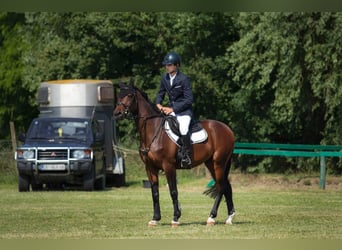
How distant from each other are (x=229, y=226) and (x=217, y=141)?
1607 mm

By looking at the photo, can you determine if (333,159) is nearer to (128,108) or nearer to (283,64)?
(283,64)

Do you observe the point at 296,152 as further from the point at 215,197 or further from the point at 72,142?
the point at 215,197

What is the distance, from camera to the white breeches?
456 inches

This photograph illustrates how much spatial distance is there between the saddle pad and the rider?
11cm

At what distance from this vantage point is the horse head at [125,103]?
1129 cm

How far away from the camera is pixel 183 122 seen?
457 inches

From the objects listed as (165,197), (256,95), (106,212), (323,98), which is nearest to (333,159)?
(323,98)

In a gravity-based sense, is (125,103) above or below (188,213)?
above

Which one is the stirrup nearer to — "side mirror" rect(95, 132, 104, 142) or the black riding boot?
the black riding boot

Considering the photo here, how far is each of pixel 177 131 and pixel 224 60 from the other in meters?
24.5

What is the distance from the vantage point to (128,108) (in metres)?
11.4

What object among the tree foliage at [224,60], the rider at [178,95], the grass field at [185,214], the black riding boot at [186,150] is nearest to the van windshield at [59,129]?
the grass field at [185,214]

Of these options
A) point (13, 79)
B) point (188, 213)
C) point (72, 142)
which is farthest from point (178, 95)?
point (13, 79)
